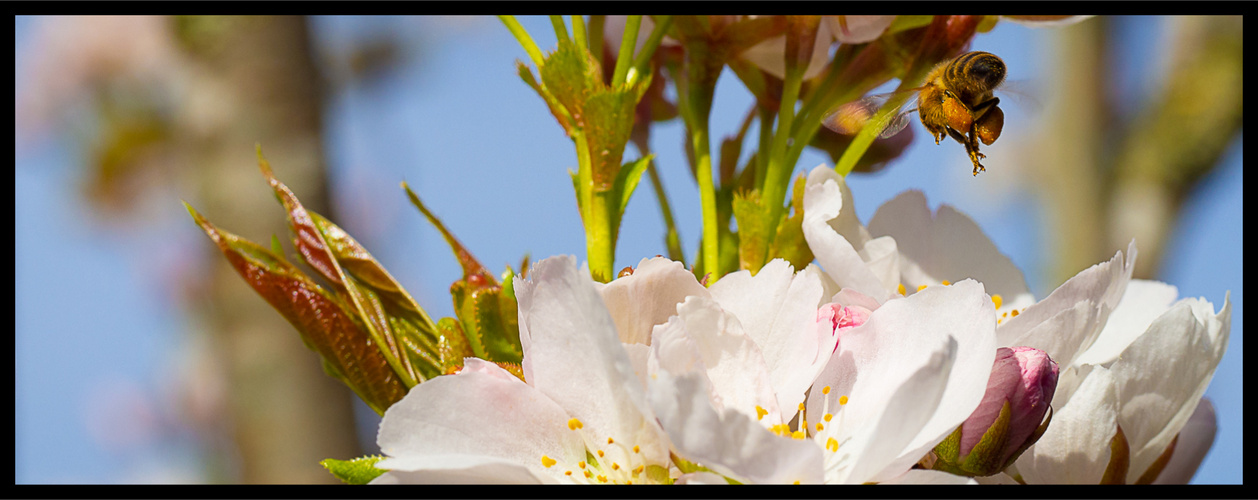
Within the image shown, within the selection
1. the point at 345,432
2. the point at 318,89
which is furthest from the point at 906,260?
the point at 318,89

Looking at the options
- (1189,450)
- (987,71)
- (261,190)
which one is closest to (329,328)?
(987,71)

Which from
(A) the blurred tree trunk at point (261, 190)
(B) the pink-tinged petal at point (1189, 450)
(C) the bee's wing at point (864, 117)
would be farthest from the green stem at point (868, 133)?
(A) the blurred tree trunk at point (261, 190)

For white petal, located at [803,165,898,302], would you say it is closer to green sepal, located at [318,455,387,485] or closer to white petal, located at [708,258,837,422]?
white petal, located at [708,258,837,422]

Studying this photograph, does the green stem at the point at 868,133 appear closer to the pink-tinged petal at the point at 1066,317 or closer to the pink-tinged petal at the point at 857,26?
the pink-tinged petal at the point at 857,26

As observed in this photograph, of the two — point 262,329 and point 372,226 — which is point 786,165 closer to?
point 262,329

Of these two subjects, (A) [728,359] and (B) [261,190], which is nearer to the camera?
(A) [728,359]

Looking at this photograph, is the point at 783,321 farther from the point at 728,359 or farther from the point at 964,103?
the point at 964,103
